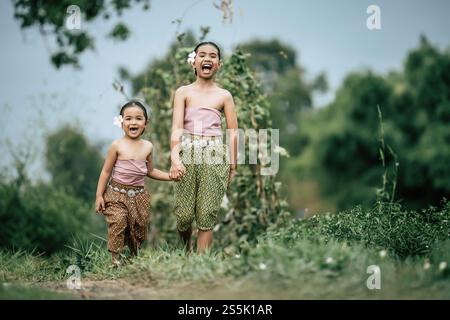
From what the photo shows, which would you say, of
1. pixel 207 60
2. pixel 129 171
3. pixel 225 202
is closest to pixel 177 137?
pixel 129 171

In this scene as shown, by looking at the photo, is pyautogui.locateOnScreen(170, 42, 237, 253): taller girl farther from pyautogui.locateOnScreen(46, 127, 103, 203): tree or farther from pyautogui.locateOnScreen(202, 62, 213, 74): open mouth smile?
pyautogui.locateOnScreen(46, 127, 103, 203): tree

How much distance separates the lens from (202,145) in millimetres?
4859

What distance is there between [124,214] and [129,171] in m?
0.33

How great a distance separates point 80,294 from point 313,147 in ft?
81.1

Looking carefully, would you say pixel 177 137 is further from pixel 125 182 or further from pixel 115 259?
pixel 115 259

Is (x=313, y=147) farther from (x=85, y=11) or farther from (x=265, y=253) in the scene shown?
(x=265, y=253)

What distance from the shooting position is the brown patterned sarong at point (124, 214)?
16.3 feet

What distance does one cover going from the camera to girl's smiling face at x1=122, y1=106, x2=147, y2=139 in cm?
500

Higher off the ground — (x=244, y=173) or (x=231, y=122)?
(x=231, y=122)

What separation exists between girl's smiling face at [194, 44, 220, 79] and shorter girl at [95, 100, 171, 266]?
54cm

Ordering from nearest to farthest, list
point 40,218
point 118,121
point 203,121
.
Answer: point 203,121 < point 118,121 < point 40,218

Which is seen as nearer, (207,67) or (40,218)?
(207,67)

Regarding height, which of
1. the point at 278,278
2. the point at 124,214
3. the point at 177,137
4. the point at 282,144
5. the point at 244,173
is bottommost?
the point at 278,278

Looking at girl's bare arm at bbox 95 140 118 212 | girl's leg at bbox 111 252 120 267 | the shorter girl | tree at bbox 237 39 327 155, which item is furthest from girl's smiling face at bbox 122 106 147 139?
tree at bbox 237 39 327 155
